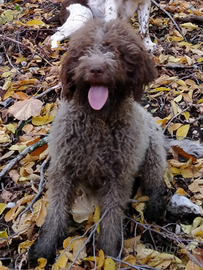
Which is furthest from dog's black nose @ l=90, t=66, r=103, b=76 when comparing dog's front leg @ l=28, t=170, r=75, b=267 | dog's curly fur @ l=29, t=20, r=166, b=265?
dog's front leg @ l=28, t=170, r=75, b=267

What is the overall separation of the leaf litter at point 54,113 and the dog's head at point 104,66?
1.13 meters

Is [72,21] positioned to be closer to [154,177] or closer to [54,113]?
[54,113]

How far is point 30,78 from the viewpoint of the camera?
4.57 m

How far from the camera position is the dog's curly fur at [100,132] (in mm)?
2113

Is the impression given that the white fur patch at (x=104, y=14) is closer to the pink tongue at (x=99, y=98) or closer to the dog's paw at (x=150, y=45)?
the dog's paw at (x=150, y=45)

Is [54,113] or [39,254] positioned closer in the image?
[39,254]

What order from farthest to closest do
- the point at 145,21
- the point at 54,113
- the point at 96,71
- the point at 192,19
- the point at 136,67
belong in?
1. the point at 192,19
2. the point at 145,21
3. the point at 54,113
4. the point at 136,67
5. the point at 96,71

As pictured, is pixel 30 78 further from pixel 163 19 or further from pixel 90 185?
pixel 163 19

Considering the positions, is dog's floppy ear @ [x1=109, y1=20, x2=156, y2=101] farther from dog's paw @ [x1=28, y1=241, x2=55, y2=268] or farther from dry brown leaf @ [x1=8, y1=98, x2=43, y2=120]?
dry brown leaf @ [x1=8, y1=98, x2=43, y2=120]

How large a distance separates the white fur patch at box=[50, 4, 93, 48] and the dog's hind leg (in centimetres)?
290

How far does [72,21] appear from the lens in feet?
16.9

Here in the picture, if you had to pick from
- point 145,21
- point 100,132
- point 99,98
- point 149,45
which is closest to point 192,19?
point 145,21

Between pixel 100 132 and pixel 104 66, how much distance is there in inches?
23.2

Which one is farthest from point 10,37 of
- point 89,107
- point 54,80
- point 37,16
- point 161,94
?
point 89,107
